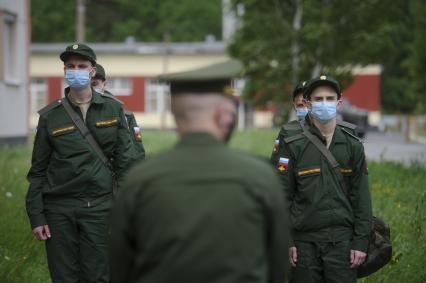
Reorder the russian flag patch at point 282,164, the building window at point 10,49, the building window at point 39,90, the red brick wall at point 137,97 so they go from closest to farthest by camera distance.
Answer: the russian flag patch at point 282,164 → the building window at point 10,49 → the red brick wall at point 137,97 → the building window at point 39,90

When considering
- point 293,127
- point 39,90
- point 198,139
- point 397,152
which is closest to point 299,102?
point 293,127

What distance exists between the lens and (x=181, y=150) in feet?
9.10

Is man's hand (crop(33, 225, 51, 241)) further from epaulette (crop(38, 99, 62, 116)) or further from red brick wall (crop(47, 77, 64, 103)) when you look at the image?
red brick wall (crop(47, 77, 64, 103))

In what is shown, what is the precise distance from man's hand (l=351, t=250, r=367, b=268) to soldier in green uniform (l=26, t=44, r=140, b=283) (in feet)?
5.81

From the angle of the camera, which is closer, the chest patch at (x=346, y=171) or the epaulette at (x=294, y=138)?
the chest patch at (x=346, y=171)

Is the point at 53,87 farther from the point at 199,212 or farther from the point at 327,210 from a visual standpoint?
the point at 199,212

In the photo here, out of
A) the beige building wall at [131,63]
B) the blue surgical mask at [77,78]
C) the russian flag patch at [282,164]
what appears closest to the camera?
the russian flag patch at [282,164]

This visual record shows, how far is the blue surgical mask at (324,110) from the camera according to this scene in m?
5.41

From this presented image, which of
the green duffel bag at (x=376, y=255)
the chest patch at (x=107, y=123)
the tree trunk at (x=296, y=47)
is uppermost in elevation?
the tree trunk at (x=296, y=47)

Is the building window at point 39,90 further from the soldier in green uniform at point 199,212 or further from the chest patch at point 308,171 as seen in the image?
the soldier in green uniform at point 199,212

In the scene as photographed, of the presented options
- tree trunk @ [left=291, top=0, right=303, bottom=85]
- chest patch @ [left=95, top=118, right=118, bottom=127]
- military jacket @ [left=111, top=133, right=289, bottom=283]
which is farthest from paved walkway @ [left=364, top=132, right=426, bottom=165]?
military jacket @ [left=111, top=133, right=289, bottom=283]

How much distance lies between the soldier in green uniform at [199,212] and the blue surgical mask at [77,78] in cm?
299

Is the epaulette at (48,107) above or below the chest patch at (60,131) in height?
above

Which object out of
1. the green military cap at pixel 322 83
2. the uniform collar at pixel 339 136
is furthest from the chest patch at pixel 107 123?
the uniform collar at pixel 339 136
